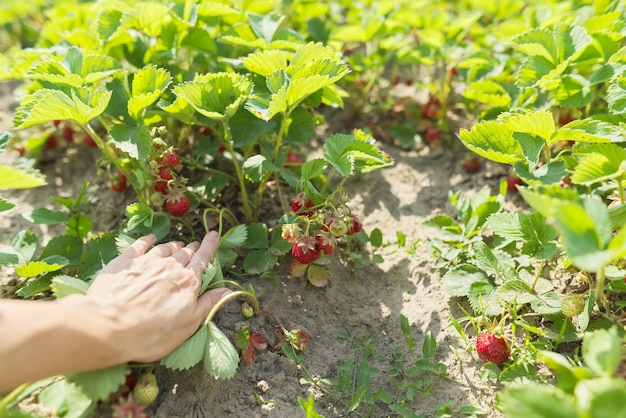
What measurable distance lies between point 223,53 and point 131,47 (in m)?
0.42

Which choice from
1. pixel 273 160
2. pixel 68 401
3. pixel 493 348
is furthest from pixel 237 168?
pixel 493 348

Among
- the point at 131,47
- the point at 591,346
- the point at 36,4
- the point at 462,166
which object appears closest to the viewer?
the point at 591,346

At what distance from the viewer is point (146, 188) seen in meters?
2.23

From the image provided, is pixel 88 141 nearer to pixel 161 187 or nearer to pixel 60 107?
pixel 161 187

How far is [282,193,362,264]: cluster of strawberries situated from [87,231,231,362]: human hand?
30cm

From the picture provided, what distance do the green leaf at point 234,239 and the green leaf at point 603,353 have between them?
1.18m

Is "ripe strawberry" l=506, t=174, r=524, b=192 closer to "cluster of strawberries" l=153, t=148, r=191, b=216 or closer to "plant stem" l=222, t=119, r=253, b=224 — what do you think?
"plant stem" l=222, t=119, r=253, b=224

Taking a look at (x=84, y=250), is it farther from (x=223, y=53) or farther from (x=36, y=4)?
(x=36, y=4)

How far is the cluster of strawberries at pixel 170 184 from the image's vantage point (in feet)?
6.56

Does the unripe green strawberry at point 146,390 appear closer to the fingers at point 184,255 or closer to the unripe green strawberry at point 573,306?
the fingers at point 184,255

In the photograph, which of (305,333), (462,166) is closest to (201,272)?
(305,333)

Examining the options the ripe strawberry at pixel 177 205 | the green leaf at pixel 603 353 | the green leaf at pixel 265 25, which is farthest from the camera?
the green leaf at pixel 265 25

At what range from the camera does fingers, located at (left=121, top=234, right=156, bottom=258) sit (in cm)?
183

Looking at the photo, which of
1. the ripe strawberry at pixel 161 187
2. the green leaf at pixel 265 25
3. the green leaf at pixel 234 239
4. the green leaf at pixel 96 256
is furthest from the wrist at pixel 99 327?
the green leaf at pixel 265 25
